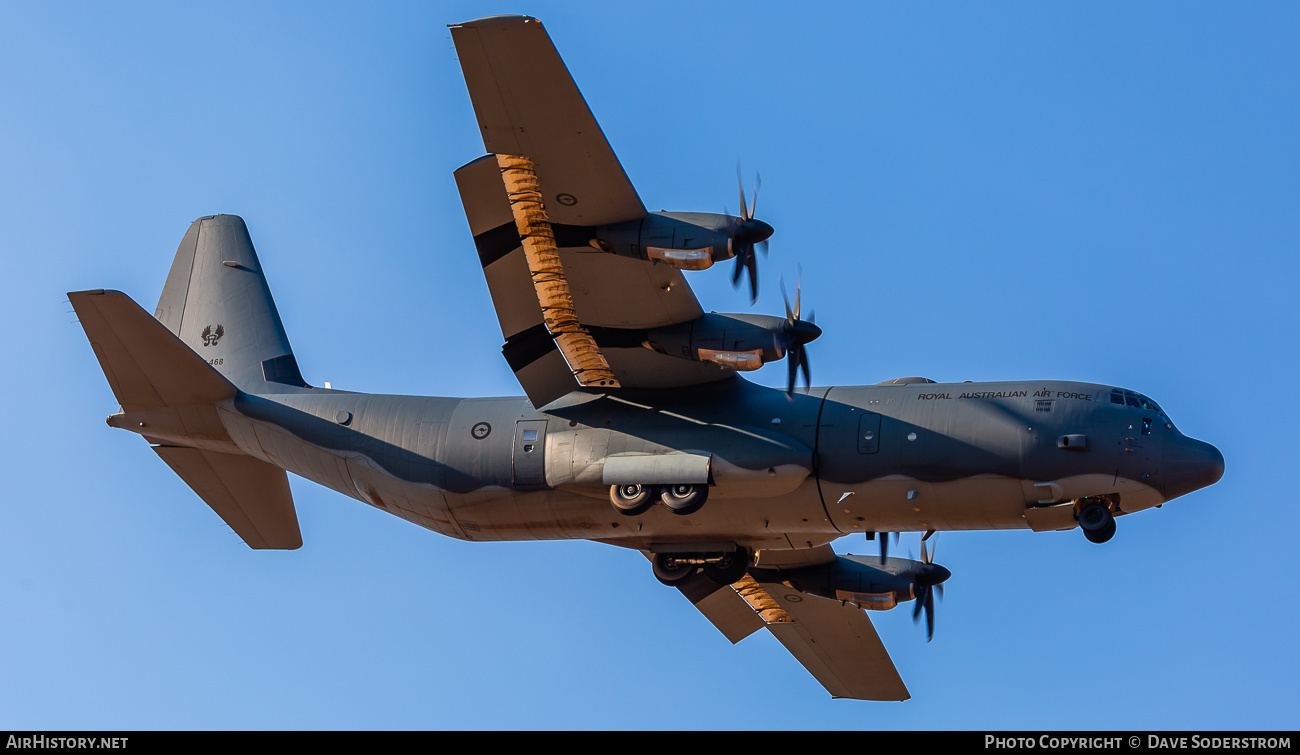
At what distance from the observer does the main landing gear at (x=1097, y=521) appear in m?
19.5

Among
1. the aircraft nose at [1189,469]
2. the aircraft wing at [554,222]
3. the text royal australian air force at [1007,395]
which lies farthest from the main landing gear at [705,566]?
the aircraft nose at [1189,469]

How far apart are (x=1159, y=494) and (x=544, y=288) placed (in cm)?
899

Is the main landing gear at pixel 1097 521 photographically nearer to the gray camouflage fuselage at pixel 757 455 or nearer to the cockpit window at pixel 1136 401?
the gray camouflage fuselage at pixel 757 455

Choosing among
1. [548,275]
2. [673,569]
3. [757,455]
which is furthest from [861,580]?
[548,275]

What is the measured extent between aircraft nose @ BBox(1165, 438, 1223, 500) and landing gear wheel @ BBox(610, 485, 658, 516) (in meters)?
7.07

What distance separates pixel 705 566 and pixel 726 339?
4.46 meters

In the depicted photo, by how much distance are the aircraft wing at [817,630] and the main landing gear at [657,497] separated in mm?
5414

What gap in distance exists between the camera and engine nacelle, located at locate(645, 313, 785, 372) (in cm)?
1927

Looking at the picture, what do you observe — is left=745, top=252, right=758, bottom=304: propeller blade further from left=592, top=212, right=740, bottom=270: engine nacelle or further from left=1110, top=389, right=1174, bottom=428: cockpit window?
left=1110, top=389, right=1174, bottom=428: cockpit window

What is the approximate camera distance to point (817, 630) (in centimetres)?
2662

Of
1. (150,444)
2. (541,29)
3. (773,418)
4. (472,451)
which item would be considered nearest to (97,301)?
(150,444)

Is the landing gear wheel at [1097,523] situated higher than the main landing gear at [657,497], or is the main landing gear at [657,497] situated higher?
the main landing gear at [657,497]

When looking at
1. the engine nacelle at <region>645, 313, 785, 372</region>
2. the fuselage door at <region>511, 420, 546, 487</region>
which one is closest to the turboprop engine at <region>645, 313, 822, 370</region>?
the engine nacelle at <region>645, 313, 785, 372</region>
